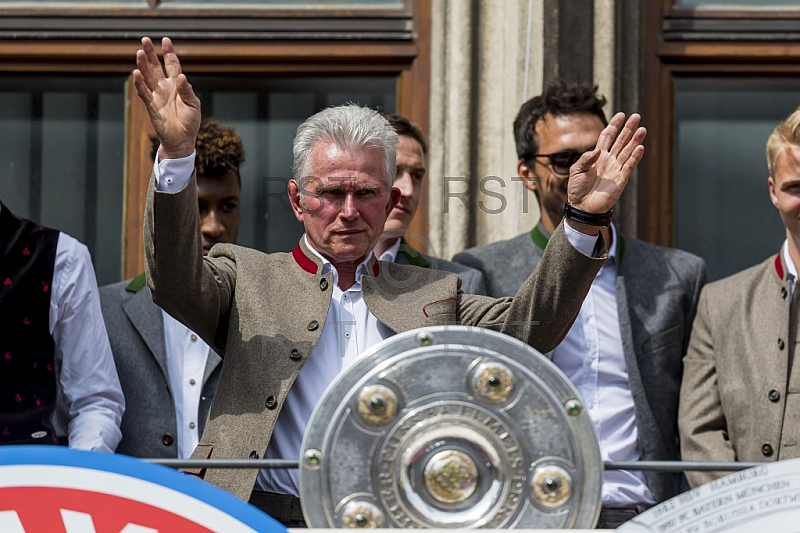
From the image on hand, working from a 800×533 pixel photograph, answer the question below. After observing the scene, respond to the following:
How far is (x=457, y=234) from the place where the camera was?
12.3 feet

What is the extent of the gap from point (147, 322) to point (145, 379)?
164 millimetres

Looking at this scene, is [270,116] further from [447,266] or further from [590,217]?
[590,217]

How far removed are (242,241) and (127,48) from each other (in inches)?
30.0

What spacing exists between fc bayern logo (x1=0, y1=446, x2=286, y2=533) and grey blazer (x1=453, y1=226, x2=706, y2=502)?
1661mm

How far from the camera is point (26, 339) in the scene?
271 cm

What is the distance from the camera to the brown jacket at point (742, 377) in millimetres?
2826

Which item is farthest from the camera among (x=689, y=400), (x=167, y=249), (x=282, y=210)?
(x=282, y=210)

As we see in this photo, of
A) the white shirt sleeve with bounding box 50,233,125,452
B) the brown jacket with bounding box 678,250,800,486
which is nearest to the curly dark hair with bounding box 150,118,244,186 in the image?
the white shirt sleeve with bounding box 50,233,125,452

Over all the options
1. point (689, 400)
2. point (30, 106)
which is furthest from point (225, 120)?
point (689, 400)

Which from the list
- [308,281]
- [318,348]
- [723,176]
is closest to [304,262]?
[308,281]

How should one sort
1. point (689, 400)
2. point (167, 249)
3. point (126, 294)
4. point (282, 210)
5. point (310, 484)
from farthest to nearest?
point (282, 210) < point (126, 294) < point (689, 400) < point (167, 249) < point (310, 484)

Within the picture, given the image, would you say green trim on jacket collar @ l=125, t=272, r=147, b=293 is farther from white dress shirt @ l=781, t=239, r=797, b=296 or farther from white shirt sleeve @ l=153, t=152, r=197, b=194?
white dress shirt @ l=781, t=239, r=797, b=296

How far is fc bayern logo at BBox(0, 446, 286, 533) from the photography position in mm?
1466

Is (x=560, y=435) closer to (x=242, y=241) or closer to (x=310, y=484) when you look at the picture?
(x=310, y=484)
